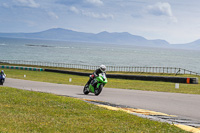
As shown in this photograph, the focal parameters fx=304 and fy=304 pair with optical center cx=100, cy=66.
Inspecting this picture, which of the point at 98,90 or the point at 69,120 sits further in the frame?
the point at 98,90

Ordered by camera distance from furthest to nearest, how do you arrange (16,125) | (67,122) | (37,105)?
(37,105) → (67,122) → (16,125)

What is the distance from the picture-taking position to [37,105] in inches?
424

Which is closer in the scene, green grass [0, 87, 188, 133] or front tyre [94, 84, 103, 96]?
green grass [0, 87, 188, 133]

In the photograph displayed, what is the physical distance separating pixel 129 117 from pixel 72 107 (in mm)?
2426

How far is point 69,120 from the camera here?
27.0 ft

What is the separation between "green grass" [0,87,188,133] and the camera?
23.7 ft

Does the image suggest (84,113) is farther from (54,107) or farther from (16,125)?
(16,125)

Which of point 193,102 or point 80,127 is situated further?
point 193,102

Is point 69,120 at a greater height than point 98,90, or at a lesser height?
lesser

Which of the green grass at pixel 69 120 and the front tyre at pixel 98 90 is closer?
the green grass at pixel 69 120

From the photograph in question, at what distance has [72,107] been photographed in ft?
34.4

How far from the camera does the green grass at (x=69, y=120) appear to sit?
7.21 metres

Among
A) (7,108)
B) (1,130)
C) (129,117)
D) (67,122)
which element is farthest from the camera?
(7,108)

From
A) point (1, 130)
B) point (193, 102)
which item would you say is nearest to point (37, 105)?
point (1, 130)
